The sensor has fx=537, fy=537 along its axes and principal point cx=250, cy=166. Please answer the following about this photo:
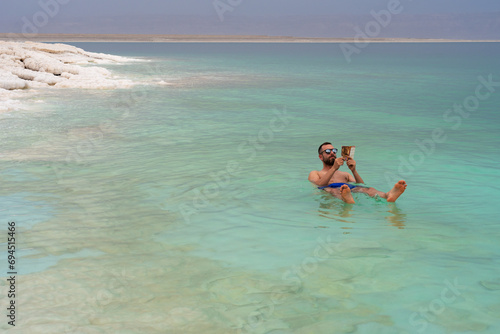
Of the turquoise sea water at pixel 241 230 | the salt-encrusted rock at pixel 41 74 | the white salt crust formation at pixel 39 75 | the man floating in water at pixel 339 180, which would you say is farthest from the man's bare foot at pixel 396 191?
the salt-encrusted rock at pixel 41 74

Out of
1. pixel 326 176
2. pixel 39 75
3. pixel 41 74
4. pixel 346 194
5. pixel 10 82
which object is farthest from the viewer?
pixel 41 74

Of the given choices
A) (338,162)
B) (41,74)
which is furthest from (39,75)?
(338,162)

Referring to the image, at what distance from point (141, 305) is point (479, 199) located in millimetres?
5625

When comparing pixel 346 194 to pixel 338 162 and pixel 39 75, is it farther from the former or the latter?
pixel 39 75

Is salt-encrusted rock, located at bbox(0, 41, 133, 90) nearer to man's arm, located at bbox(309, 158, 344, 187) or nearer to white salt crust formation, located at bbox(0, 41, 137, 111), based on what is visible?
white salt crust formation, located at bbox(0, 41, 137, 111)

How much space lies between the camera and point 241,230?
21.1 feet

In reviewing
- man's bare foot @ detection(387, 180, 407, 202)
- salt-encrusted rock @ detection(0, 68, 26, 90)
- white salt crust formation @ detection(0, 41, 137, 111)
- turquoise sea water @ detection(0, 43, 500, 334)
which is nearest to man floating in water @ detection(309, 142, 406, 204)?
man's bare foot @ detection(387, 180, 407, 202)

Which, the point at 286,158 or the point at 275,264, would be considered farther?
the point at 286,158

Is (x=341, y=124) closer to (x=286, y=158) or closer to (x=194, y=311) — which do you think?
(x=286, y=158)

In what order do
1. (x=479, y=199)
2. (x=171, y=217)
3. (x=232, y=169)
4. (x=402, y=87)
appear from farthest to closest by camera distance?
(x=402, y=87) → (x=232, y=169) → (x=479, y=199) → (x=171, y=217)

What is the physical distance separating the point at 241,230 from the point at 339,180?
204 cm

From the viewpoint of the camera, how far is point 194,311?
14.3 ft

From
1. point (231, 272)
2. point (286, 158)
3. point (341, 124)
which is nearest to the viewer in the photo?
point (231, 272)

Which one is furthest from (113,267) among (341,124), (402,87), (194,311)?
(402,87)
